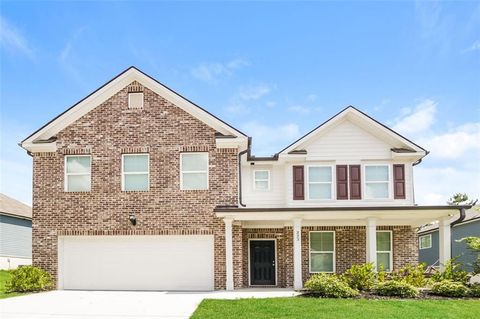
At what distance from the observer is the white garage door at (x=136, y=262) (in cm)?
1878

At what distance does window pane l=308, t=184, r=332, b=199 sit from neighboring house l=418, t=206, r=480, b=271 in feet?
31.7

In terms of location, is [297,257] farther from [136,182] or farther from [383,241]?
[136,182]

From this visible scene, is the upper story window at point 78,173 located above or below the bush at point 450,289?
above

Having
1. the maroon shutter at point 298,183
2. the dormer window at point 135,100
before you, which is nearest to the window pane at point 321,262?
the maroon shutter at point 298,183

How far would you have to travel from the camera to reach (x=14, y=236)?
105 feet

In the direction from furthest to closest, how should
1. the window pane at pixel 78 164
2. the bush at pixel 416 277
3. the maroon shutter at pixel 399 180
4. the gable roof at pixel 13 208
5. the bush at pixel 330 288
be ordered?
the gable roof at pixel 13 208, the maroon shutter at pixel 399 180, the window pane at pixel 78 164, the bush at pixel 416 277, the bush at pixel 330 288

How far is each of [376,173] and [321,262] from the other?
4.21 meters

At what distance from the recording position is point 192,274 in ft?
61.5

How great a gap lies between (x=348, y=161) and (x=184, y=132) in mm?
6640

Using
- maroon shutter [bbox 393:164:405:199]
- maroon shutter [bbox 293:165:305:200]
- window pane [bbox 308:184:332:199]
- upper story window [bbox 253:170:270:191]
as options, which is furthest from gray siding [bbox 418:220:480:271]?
upper story window [bbox 253:170:270:191]

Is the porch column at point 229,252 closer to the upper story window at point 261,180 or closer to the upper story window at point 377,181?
the upper story window at point 261,180

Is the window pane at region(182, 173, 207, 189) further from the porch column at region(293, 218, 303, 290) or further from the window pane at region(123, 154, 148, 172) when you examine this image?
the porch column at region(293, 218, 303, 290)

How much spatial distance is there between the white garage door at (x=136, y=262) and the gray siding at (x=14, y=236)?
1358 cm

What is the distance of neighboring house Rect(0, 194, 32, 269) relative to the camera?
30.7m
